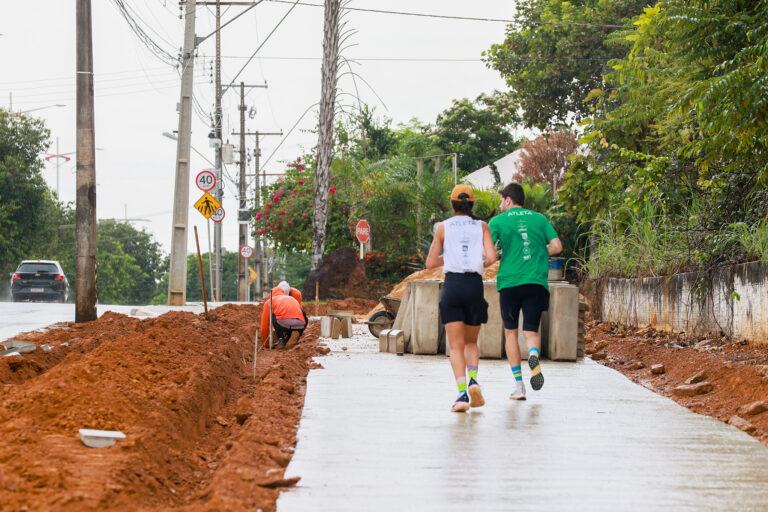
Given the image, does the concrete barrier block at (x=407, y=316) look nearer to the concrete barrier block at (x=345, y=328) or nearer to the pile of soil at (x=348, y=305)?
the concrete barrier block at (x=345, y=328)

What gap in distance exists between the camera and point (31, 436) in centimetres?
529

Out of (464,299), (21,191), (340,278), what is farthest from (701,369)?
(21,191)

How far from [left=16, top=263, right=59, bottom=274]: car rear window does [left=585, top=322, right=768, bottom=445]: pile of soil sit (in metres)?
23.1

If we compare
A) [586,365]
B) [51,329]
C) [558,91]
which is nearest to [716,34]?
[586,365]

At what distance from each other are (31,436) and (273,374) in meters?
4.03

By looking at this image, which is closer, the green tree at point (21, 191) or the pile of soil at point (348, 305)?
the pile of soil at point (348, 305)

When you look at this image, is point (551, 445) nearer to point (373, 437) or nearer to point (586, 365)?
point (373, 437)

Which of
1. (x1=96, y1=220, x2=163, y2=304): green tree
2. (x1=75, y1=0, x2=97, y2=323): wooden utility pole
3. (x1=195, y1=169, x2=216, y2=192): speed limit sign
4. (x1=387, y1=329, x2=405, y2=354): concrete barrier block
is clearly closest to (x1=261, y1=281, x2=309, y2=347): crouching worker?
(x1=387, y1=329, x2=405, y2=354): concrete barrier block

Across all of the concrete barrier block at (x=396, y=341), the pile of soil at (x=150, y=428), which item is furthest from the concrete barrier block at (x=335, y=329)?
the pile of soil at (x=150, y=428)

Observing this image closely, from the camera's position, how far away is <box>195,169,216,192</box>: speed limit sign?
26.3m

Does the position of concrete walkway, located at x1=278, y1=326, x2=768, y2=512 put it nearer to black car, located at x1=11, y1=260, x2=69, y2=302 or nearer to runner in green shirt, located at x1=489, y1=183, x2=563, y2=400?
runner in green shirt, located at x1=489, y1=183, x2=563, y2=400

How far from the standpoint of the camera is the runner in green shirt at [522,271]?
8.48 m

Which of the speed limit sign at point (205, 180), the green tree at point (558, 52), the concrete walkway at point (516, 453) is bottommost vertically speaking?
the concrete walkway at point (516, 453)

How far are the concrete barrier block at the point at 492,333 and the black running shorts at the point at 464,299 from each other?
4298 mm
